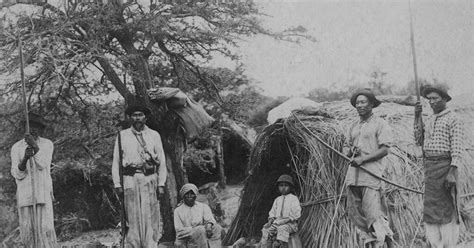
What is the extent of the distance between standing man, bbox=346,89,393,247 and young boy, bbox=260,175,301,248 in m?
1.83

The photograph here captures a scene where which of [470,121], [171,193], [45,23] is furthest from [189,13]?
[470,121]

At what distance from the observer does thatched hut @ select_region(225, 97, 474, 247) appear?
296 inches

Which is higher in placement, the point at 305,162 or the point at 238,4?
the point at 238,4

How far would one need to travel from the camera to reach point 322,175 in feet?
27.4

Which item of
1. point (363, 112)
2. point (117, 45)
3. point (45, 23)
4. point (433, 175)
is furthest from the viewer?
point (117, 45)

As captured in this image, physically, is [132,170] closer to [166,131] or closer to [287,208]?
[287,208]

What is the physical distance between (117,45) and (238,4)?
250cm

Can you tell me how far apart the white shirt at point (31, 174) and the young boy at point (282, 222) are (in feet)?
9.75

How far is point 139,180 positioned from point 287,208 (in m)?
2.43

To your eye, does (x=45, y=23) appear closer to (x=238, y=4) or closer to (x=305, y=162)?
(x=238, y=4)

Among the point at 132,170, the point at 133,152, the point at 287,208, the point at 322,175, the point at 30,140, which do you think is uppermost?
the point at 30,140

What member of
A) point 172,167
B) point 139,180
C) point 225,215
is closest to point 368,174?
point 139,180

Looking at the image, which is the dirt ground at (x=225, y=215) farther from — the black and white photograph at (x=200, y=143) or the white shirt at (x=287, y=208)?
the white shirt at (x=287, y=208)

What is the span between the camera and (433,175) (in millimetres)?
5949
